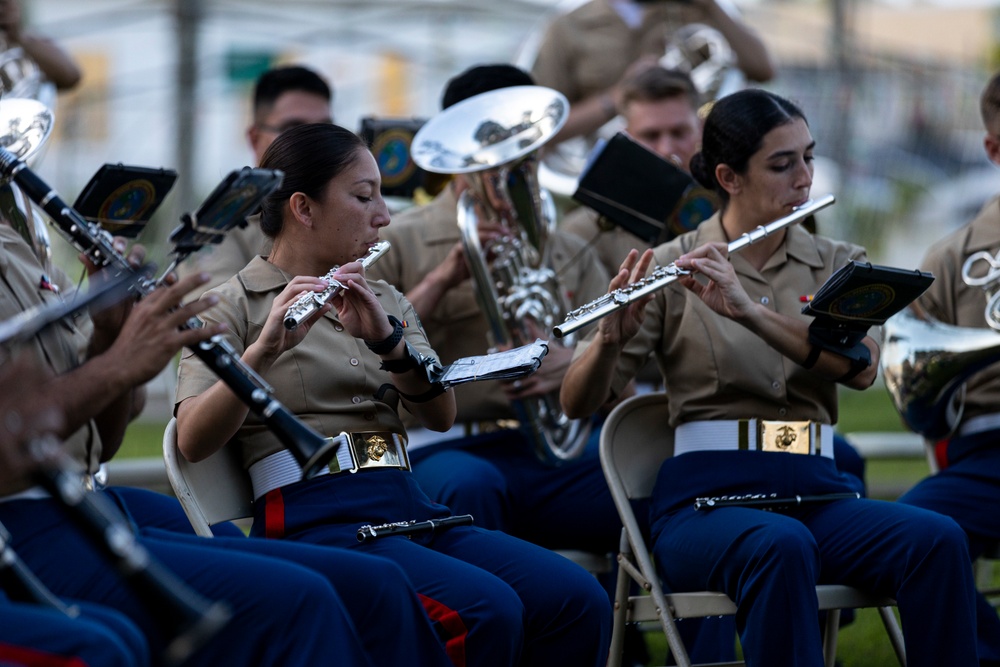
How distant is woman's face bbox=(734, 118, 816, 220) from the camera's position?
369cm

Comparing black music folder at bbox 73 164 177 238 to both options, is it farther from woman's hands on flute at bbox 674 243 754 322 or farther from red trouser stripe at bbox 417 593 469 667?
woman's hands on flute at bbox 674 243 754 322

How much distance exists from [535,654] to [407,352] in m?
0.73

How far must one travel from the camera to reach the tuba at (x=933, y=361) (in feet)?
13.1

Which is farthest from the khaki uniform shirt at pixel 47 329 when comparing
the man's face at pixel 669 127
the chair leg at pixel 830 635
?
the man's face at pixel 669 127

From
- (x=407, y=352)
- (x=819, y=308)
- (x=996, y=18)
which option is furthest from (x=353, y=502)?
(x=996, y=18)

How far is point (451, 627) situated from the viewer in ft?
9.30

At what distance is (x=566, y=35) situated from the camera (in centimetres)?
578

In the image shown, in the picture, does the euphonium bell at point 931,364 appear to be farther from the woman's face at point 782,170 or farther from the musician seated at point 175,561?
the musician seated at point 175,561

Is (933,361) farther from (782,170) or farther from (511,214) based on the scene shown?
(511,214)

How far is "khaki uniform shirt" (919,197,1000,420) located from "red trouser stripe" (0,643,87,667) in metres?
2.89

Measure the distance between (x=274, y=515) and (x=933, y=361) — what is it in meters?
2.05

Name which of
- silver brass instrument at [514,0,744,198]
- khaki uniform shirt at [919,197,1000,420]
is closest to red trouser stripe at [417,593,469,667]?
khaki uniform shirt at [919,197,1000,420]

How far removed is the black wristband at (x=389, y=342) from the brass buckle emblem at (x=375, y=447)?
0.66 feet

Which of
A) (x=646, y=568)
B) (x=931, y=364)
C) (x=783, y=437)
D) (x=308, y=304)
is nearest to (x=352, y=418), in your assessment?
(x=308, y=304)
